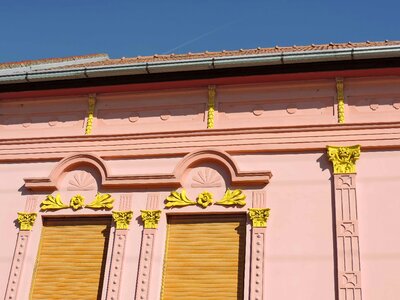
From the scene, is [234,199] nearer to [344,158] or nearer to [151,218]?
[151,218]

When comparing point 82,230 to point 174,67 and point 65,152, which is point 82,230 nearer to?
point 65,152

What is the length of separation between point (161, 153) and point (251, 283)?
2543 millimetres

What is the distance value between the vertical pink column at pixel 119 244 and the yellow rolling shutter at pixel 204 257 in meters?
0.65

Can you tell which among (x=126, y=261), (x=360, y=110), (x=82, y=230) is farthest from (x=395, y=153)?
(x=82, y=230)

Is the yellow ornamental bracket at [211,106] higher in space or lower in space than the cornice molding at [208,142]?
higher

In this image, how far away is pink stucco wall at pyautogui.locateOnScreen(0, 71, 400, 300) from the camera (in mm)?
8297

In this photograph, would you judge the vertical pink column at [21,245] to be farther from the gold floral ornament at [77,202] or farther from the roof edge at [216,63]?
the roof edge at [216,63]

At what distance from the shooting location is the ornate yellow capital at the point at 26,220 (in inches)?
369

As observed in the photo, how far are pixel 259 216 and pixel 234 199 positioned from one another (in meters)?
0.48

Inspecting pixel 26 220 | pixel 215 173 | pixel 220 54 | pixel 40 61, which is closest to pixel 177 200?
pixel 215 173

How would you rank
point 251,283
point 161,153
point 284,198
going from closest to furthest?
point 251,283, point 284,198, point 161,153

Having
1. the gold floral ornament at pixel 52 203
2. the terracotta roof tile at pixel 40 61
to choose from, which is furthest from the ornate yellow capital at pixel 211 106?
the terracotta roof tile at pixel 40 61

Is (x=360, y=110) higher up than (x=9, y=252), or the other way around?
(x=360, y=110)

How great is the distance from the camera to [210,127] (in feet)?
31.4
